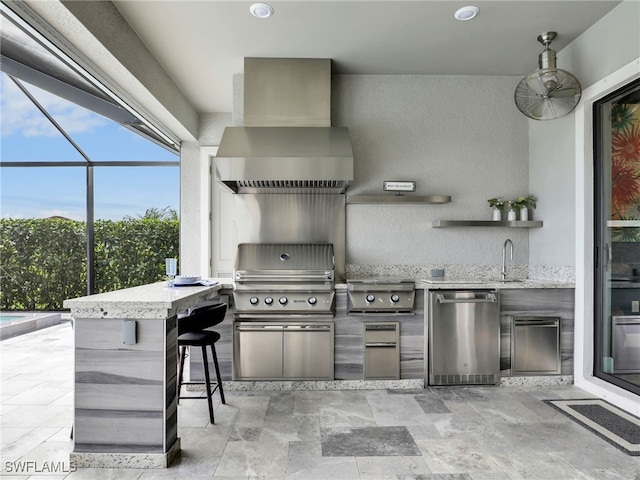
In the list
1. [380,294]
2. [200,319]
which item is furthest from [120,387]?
[380,294]

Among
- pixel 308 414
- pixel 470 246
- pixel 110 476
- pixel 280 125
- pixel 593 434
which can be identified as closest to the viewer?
pixel 110 476

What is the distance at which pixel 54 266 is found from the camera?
625 centimetres

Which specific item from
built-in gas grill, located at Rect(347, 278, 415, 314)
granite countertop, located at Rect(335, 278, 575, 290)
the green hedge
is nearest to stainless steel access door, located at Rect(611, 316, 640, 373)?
granite countertop, located at Rect(335, 278, 575, 290)

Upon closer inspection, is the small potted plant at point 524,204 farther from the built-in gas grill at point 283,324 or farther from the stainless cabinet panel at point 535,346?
the built-in gas grill at point 283,324

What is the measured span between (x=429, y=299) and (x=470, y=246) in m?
0.93

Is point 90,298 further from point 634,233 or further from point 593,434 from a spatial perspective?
point 634,233

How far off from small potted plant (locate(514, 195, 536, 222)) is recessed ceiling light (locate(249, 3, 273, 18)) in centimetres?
274

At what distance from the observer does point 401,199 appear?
3752 millimetres

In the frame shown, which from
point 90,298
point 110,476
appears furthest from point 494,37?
point 110,476

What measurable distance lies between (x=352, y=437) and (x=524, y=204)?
8.93 ft

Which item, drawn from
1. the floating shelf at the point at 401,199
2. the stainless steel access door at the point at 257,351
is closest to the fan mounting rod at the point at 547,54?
the floating shelf at the point at 401,199

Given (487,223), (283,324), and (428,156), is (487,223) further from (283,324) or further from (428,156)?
(283,324)

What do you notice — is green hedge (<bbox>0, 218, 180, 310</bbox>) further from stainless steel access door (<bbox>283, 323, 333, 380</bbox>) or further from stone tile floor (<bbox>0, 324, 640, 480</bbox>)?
stainless steel access door (<bbox>283, 323, 333, 380</bbox>)

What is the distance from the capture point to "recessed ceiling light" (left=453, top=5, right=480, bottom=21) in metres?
2.85
